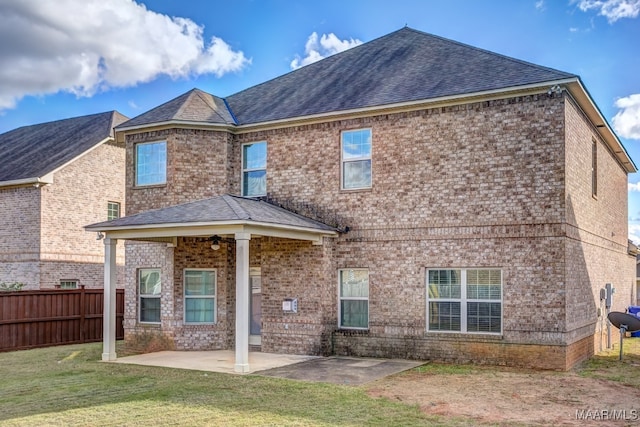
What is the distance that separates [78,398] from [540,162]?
10.2m

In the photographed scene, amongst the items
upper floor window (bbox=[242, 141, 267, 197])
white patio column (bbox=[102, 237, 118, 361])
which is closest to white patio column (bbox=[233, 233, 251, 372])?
white patio column (bbox=[102, 237, 118, 361])

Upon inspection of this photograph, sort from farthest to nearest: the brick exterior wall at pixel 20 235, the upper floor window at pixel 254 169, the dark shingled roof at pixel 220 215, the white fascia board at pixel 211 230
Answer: the brick exterior wall at pixel 20 235 < the upper floor window at pixel 254 169 < the dark shingled roof at pixel 220 215 < the white fascia board at pixel 211 230

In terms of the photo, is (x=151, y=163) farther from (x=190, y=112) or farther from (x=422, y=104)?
(x=422, y=104)

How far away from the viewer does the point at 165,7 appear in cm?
1856

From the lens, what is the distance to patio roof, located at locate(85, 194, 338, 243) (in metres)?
12.8

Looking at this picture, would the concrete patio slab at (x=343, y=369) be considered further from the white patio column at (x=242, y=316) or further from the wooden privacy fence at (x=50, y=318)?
the wooden privacy fence at (x=50, y=318)

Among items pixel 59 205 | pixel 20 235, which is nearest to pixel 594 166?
pixel 59 205

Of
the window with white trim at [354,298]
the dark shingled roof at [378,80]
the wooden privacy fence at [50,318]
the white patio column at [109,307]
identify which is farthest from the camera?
the wooden privacy fence at [50,318]

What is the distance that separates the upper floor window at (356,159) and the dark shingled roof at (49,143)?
1208 centimetres

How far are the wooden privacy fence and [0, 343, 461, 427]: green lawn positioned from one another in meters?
4.53

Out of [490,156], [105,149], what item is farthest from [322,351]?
[105,149]

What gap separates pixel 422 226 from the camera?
14.4 metres

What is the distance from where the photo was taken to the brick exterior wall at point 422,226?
43.5 feet

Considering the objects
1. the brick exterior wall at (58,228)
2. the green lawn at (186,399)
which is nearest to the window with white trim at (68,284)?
the brick exterior wall at (58,228)
